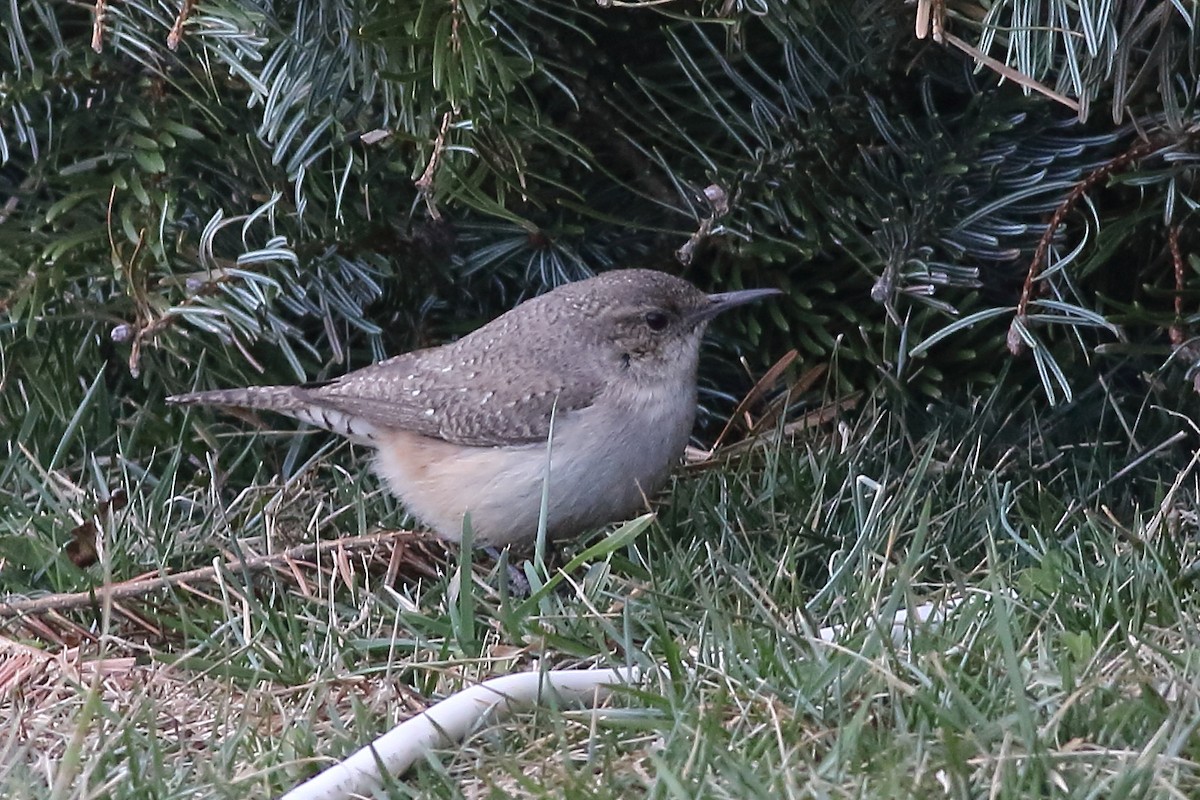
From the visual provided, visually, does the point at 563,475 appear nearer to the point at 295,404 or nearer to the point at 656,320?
the point at 656,320

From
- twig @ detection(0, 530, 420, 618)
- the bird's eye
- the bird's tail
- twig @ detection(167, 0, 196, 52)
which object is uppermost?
twig @ detection(167, 0, 196, 52)

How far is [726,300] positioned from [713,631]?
5.07 feet

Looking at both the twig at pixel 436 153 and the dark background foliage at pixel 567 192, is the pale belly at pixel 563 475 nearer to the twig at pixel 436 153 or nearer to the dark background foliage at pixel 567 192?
the dark background foliage at pixel 567 192

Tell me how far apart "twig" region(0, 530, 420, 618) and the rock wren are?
0.29 meters

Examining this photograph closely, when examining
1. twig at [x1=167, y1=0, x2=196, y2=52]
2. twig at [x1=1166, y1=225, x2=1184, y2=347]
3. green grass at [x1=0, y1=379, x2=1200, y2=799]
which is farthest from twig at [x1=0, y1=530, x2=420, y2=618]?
twig at [x1=1166, y1=225, x2=1184, y2=347]

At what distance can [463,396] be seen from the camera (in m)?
4.78

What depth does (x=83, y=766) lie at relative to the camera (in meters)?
3.19

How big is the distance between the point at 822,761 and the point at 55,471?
315cm

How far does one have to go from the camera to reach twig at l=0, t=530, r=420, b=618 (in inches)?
163

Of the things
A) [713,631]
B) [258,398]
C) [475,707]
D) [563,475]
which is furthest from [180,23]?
[713,631]

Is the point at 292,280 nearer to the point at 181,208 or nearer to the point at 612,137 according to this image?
the point at 181,208

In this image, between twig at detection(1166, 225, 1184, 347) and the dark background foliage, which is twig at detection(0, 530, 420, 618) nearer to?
the dark background foliage

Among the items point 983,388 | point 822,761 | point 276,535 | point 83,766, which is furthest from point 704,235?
point 83,766

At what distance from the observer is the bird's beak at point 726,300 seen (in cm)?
477
